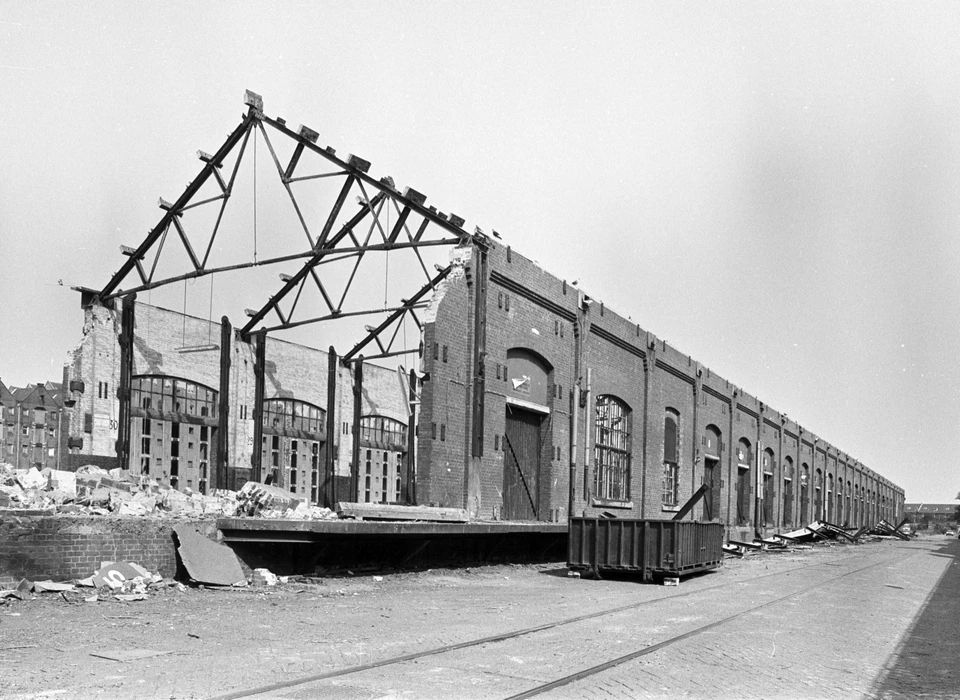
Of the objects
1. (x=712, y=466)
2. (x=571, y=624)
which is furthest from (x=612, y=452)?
(x=571, y=624)

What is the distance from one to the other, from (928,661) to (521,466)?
13.4 meters

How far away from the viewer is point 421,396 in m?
18.2

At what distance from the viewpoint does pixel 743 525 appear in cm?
4269

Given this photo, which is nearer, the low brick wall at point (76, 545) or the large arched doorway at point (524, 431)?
the low brick wall at point (76, 545)

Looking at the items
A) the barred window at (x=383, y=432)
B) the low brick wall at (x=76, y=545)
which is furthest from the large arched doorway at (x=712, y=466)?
the low brick wall at (x=76, y=545)

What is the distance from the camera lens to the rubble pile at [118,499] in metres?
12.0

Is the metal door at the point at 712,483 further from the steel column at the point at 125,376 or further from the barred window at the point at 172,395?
the steel column at the point at 125,376

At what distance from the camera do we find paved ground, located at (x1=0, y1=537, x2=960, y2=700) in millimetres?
6848

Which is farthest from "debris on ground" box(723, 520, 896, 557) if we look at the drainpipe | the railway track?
the railway track

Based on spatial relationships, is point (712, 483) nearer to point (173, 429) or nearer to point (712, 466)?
point (712, 466)

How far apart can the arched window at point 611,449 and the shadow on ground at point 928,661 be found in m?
12.2

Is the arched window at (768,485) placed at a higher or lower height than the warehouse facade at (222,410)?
lower

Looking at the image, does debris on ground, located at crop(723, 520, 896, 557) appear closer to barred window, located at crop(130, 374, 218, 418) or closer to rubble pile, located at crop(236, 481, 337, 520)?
barred window, located at crop(130, 374, 218, 418)

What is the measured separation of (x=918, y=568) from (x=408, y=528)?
57.9ft
